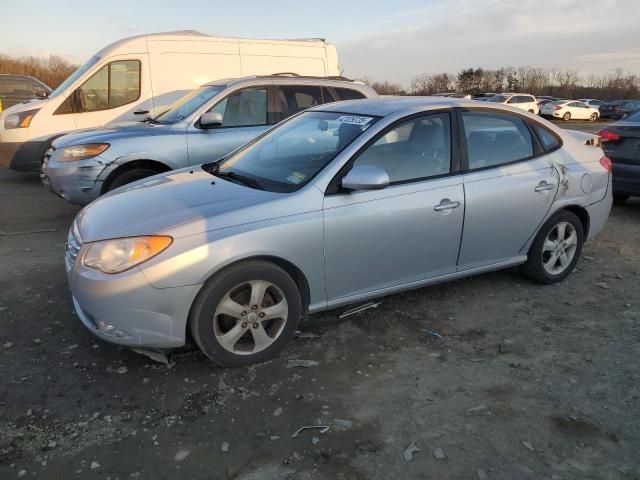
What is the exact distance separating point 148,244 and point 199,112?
367 centimetres

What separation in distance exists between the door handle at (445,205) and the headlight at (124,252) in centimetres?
185

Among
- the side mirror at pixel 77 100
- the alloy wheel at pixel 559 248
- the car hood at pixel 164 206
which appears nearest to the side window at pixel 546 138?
the alloy wheel at pixel 559 248

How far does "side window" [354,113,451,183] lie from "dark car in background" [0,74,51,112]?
1272cm

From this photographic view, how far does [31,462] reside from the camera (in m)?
2.51

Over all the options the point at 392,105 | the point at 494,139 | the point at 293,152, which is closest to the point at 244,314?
the point at 293,152

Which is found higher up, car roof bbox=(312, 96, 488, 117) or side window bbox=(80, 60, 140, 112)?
side window bbox=(80, 60, 140, 112)

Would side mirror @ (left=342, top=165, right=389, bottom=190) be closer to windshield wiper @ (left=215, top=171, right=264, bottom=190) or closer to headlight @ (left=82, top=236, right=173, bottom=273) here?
windshield wiper @ (left=215, top=171, right=264, bottom=190)

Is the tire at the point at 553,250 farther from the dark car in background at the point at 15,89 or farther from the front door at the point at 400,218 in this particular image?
the dark car in background at the point at 15,89

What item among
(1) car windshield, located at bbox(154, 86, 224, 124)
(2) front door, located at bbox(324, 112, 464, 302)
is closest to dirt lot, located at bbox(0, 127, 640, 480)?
(2) front door, located at bbox(324, 112, 464, 302)

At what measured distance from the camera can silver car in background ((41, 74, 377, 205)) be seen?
235 inches

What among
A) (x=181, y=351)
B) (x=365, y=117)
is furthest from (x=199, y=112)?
(x=181, y=351)

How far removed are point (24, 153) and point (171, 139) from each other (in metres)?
3.58

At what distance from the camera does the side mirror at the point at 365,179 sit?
3.35 m

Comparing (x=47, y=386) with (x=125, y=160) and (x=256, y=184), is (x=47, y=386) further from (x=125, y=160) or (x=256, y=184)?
(x=125, y=160)
